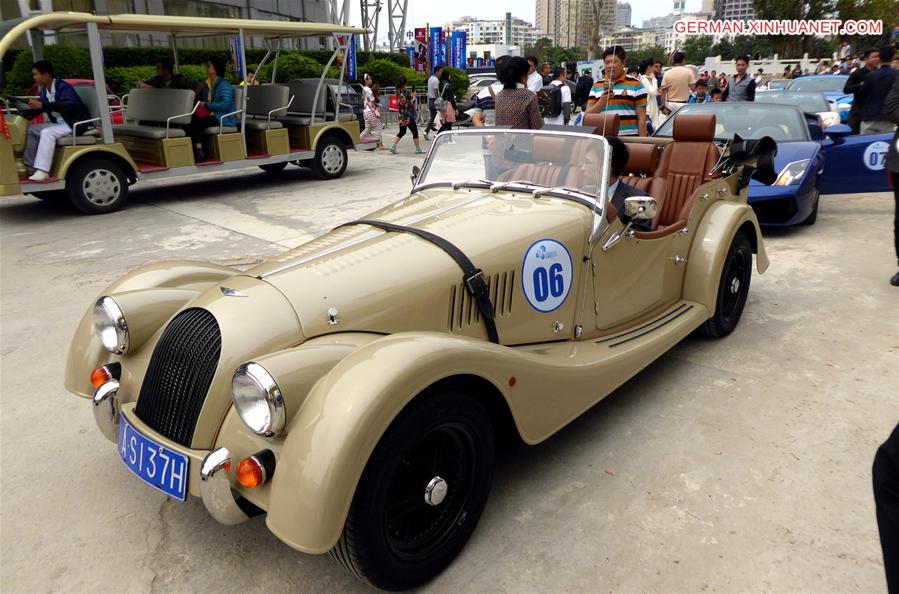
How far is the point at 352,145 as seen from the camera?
11.3 m

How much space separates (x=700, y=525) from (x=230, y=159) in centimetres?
892

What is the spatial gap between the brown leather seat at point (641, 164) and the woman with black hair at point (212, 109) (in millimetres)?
6886

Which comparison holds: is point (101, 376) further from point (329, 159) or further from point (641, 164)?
point (329, 159)

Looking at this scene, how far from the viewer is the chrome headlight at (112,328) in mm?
2754

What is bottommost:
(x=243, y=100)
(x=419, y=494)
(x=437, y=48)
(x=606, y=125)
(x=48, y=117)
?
(x=419, y=494)

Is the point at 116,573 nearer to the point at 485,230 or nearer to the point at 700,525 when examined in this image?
the point at 485,230

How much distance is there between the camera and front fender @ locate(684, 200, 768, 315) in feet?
13.3

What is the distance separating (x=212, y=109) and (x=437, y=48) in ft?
75.8

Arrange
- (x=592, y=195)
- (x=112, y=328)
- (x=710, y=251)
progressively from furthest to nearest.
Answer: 1. (x=710, y=251)
2. (x=592, y=195)
3. (x=112, y=328)

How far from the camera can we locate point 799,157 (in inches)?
259

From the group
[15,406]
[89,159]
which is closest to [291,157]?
[89,159]

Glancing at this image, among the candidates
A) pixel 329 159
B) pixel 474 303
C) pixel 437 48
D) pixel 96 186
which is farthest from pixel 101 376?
pixel 437 48

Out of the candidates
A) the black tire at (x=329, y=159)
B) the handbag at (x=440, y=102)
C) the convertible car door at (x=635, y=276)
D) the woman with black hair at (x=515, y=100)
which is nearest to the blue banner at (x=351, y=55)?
the black tire at (x=329, y=159)

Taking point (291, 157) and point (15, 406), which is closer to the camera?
point (15, 406)
